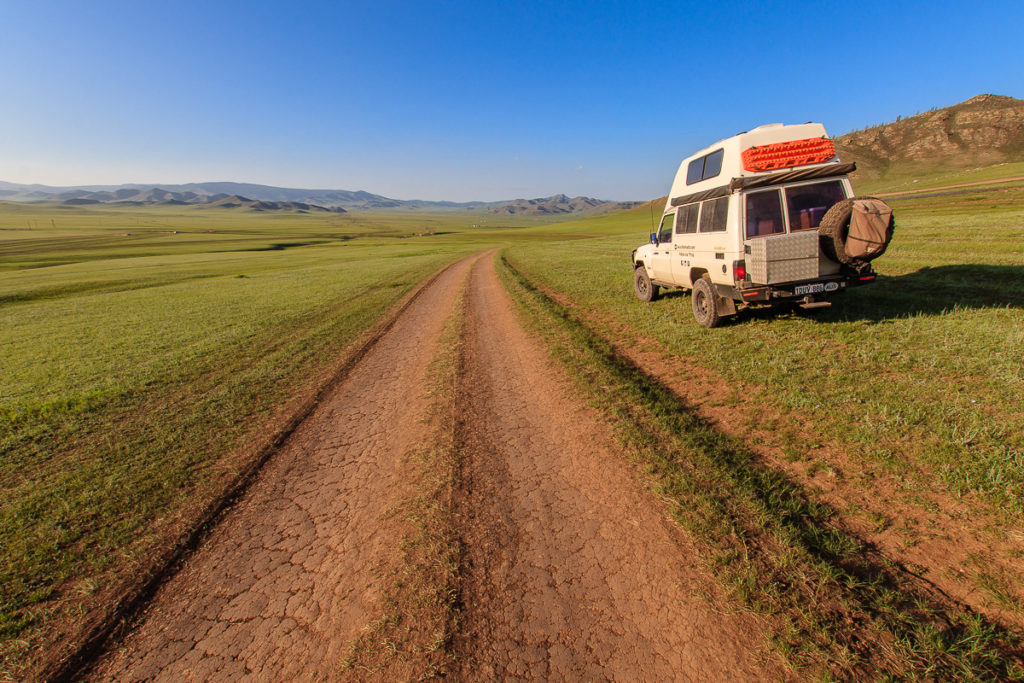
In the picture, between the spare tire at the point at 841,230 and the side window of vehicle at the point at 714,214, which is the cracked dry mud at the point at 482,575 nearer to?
the side window of vehicle at the point at 714,214

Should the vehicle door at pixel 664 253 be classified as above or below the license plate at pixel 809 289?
above

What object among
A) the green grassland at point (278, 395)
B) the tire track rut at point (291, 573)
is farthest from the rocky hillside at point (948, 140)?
the tire track rut at point (291, 573)

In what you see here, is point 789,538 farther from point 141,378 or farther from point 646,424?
point 141,378

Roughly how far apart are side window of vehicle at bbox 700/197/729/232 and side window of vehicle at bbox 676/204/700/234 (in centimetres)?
→ 35

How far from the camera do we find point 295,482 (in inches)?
183

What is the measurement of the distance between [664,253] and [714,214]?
8.10 ft

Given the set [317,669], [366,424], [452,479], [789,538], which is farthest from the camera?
[366,424]

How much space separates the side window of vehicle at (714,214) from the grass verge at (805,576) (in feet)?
16.6

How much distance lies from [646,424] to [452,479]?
2.45m

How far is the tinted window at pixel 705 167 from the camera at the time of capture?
8.80 metres

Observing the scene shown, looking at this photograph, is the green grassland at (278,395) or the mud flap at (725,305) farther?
the mud flap at (725,305)

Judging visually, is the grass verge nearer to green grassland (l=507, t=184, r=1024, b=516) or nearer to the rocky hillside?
green grassland (l=507, t=184, r=1024, b=516)

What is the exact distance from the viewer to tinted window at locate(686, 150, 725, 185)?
8797 mm

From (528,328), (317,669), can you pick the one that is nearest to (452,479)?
(317,669)
